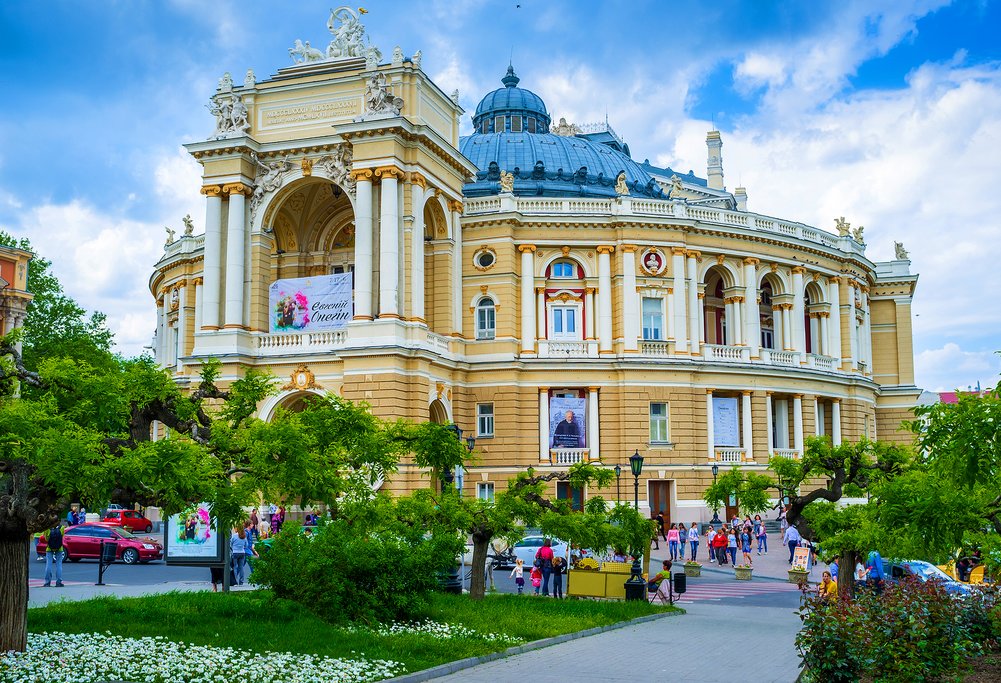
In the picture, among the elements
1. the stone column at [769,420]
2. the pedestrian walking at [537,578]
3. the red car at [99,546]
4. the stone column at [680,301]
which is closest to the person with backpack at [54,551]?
the red car at [99,546]

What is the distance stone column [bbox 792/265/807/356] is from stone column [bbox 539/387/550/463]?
46.6ft

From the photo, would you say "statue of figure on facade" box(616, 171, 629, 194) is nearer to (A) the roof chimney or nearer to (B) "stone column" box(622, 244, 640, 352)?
(B) "stone column" box(622, 244, 640, 352)

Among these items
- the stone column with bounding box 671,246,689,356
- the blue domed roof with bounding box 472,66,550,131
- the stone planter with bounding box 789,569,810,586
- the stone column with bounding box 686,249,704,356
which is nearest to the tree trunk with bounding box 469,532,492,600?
the stone planter with bounding box 789,569,810,586

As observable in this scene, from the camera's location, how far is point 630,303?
164ft

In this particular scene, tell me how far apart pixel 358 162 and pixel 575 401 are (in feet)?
48.7

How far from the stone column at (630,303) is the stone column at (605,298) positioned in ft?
2.24

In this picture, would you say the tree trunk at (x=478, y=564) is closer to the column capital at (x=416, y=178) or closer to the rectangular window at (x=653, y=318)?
the column capital at (x=416, y=178)

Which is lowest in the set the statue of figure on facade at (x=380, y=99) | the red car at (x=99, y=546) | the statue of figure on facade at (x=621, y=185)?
the red car at (x=99, y=546)

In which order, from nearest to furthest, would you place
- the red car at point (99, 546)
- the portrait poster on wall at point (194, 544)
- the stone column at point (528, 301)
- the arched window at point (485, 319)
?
the portrait poster on wall at point (194, 544), the red car at point (99, 546), the stone column at point (528, 301), the arched window at point (485, 319)

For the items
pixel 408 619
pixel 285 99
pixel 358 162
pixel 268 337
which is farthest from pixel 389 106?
pixel 408 619

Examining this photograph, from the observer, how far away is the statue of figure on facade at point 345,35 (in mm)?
46906

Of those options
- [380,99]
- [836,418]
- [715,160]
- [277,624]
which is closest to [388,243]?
[380,99]

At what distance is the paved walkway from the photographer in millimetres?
16422

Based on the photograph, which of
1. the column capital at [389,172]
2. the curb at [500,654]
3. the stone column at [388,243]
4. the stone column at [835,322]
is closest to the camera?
the curb at [500,654]
